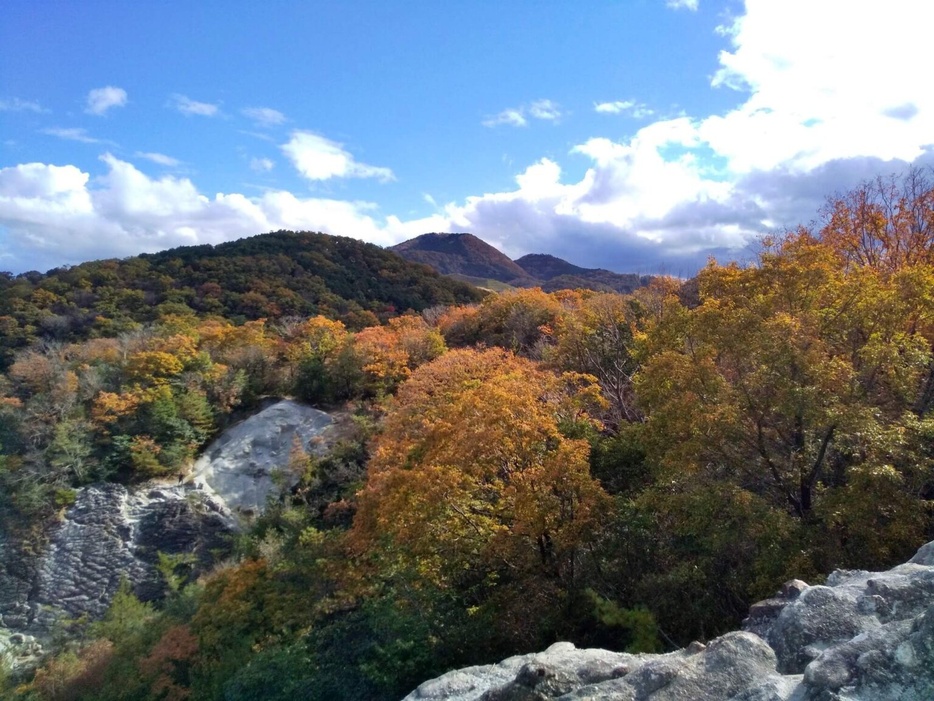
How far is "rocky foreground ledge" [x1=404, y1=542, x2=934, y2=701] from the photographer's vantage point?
3.50 metres

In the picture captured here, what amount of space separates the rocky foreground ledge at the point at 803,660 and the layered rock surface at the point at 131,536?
17.4m

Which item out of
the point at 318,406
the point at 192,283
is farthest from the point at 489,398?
the point at 192,283

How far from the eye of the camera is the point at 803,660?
4.57 meters

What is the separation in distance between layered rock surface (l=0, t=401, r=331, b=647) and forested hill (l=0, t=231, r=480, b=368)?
18.8 meters

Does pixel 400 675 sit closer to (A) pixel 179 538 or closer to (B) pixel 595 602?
(B) pixel 595 602

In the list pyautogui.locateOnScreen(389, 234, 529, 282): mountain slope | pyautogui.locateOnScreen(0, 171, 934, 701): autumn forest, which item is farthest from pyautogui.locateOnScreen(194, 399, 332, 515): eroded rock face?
pyautogui.locateOnScreen(389, 234, 529, 282): mountain slope

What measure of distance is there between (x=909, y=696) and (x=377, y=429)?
1886 cm

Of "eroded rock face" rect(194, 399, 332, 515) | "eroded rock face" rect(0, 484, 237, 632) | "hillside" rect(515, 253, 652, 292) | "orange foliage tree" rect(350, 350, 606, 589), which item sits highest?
"hillside" rect(515, 253, 652, 292)

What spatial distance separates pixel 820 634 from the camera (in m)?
4.74

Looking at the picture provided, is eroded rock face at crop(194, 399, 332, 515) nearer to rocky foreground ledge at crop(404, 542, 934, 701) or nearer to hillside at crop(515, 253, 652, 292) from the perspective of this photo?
rocky foreground ledge at crop(404, 542, 934, 701)

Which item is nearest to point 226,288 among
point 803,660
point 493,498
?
point 493,498

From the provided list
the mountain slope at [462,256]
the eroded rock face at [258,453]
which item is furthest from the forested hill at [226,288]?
the mountain slope at [462,256]

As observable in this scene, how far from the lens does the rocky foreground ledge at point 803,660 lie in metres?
3.50

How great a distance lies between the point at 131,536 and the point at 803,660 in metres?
22.8
